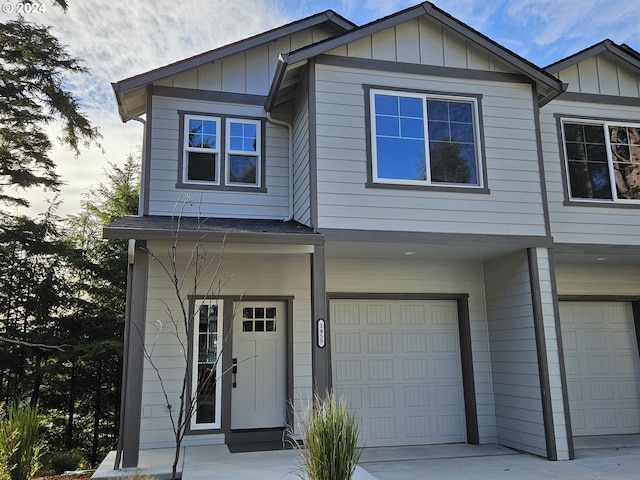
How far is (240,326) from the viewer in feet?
26.1

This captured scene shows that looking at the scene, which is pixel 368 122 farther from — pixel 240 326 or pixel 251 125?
pixel 240 326

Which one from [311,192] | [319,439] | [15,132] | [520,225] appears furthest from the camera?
[15,132]

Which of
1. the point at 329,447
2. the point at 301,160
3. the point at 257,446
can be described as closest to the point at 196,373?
the point at 257,446

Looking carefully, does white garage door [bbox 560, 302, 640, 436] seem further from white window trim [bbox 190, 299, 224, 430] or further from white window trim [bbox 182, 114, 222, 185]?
white window trim [bbox 182, 114, 222, 185]

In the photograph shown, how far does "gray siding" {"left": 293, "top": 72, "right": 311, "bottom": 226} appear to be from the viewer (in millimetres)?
7270

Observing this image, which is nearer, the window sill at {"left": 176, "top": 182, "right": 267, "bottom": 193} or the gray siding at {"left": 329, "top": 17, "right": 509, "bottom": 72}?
the gray siding at {"left": 329, "top": 17, "right": 509, "bottom": 72}

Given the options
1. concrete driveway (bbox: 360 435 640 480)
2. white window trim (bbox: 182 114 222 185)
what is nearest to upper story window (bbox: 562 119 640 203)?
concrete driveway (bbox: 360 435 640 480)

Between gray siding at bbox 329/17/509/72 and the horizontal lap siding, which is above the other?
gray siding at bbox 329/17/509/72

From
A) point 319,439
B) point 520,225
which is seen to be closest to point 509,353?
point 520,225

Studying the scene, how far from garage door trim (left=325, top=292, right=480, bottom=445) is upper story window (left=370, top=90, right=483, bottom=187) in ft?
6.85

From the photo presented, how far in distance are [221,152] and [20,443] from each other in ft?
15.6

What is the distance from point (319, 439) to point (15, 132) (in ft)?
36.0

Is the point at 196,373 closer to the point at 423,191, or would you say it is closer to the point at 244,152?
the point at 244,152

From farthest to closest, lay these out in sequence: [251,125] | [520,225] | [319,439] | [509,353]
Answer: [251,125] → [509,353] → [520,225] → [319,439]
